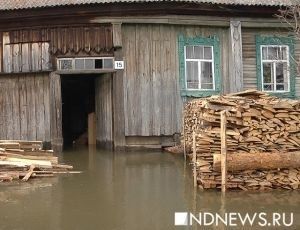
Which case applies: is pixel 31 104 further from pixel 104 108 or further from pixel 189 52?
pixel 189 52

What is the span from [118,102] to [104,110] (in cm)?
86

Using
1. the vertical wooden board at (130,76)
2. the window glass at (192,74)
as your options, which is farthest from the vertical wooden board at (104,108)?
the window glass at (192,74)

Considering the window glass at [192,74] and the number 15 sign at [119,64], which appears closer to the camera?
the number 15 sign at [119,64]

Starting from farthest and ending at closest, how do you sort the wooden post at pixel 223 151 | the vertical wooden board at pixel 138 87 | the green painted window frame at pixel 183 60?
the green painted window frame at pixel 183 60
the vertical wooden board at pixel 138 87
the wooden post at pixel 223 151

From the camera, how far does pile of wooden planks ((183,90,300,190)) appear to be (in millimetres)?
8805

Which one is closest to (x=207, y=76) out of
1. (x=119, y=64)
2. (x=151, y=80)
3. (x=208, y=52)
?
(x=208, y=52)

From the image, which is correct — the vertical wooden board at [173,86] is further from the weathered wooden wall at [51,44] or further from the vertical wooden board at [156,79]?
the weathered wooden wall at [51,44]

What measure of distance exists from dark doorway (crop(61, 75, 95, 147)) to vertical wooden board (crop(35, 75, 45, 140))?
9.33 ft

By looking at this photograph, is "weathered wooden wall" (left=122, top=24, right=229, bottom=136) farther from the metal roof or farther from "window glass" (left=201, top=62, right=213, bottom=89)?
the metal roof

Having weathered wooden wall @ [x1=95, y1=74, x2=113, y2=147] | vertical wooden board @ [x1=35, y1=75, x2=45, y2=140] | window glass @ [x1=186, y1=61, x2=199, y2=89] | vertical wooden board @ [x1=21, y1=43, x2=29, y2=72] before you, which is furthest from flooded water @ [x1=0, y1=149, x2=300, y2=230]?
vertical wooden board @ [x1=21, y1=43, x2=29, y2=72]

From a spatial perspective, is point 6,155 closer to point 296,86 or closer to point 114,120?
point 114,120

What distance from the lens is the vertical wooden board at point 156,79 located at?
50.6 feet

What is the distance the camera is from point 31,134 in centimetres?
1545

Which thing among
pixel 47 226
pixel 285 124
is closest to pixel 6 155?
pixel 47 226
